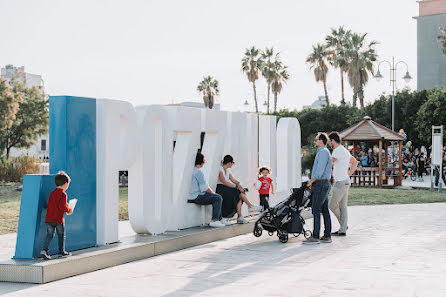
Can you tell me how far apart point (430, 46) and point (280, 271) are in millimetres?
59422

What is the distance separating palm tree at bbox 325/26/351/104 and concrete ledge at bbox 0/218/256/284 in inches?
1920

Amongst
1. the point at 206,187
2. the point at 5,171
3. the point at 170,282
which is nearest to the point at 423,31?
the point at 5,171

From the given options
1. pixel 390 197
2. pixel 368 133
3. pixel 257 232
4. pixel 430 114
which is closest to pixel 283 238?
pixel 257 232

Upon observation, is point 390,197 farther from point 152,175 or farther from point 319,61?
point 319,61

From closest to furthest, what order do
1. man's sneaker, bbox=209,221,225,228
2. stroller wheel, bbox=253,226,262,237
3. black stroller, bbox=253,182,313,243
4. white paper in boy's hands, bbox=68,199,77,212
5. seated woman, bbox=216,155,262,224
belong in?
white paper in boy's hands, bbox=68,199,77,212, black stroller, bbox=253,182,313,243, stroller wheel, bbox=253,226,262,237, man's sneaker, bbox=209,221,225,228, seated woman, bbox=216,155,262,224

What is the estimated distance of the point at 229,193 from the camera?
12.4 meters

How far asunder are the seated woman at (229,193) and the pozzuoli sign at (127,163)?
0.19 metres

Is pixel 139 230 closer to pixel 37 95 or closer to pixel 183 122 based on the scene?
pixel 183 122

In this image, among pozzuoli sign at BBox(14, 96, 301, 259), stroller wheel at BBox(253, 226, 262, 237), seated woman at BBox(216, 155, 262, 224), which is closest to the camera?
pozzuoli sign at BBox(14, 96, 301, 259)

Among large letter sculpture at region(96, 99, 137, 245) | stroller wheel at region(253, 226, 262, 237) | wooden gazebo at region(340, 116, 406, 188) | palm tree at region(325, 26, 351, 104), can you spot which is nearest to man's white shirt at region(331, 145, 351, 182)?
stroller wheel at region(253, 226, 262, 237)

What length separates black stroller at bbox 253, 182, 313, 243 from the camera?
1097 centimetres

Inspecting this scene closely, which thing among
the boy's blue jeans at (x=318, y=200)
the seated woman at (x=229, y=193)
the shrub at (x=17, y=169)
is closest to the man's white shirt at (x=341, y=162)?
the boy's blue jeans at (x=318, y=200)

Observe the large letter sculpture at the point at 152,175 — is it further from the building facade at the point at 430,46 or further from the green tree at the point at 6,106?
the building facade at the point at 430,46

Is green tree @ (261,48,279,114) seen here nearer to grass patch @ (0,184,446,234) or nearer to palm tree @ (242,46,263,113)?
palm tree @ (242,46,263,113)
